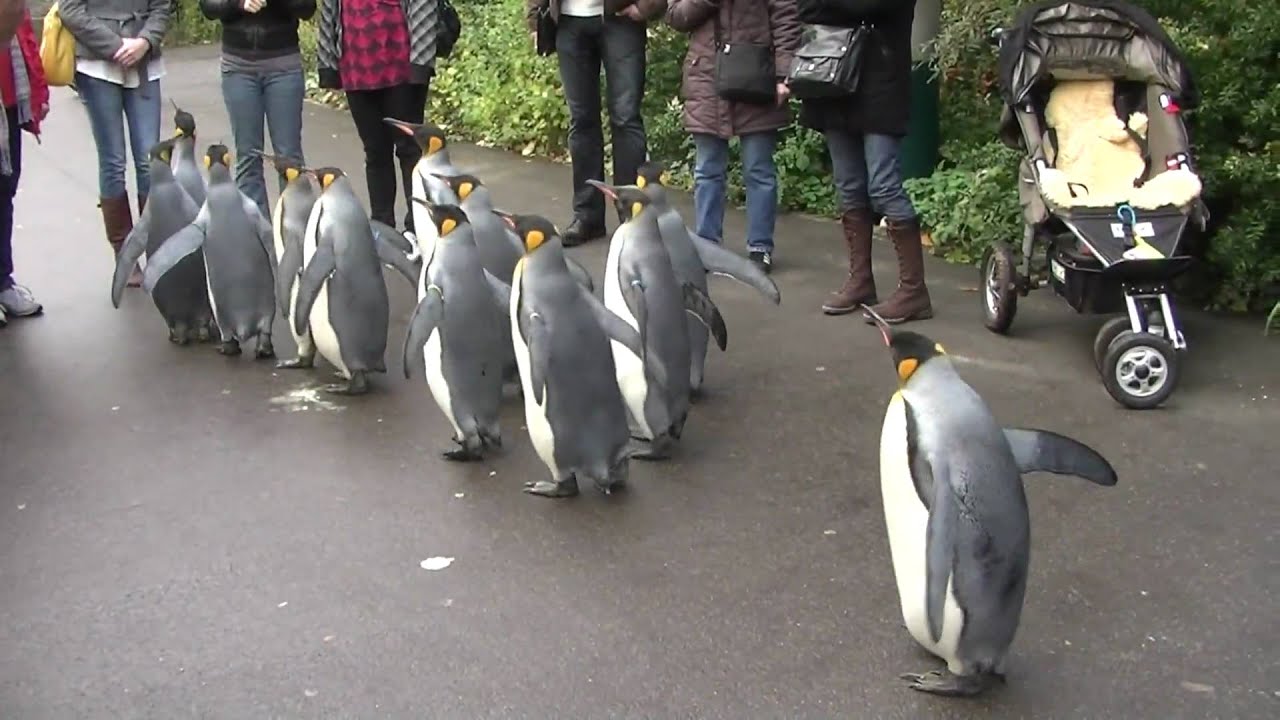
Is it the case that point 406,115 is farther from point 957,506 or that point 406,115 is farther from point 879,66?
point 957,506

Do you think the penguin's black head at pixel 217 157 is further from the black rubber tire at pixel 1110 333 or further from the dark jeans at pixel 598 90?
the black rubber tire at pixel 1110 333

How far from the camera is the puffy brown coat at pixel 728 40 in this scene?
652cm

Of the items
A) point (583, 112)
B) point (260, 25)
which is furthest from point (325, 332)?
point (583, 112)

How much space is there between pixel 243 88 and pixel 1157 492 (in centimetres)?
470

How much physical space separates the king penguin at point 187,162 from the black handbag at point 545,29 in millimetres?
2050

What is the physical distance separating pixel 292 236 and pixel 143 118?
1790 mm

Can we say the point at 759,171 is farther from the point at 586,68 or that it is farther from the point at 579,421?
the point at 579,421

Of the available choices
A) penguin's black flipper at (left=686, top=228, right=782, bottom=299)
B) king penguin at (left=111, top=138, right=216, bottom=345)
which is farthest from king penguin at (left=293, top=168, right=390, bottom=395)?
penguin's black flipper at (left=686, top=228, right=782, bottom=299)

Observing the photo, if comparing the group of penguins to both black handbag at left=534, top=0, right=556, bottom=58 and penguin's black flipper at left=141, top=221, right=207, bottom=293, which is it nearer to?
penguin's black flipper at left=141, top=221, right=207, bottom=293

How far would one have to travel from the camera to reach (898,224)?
595cm

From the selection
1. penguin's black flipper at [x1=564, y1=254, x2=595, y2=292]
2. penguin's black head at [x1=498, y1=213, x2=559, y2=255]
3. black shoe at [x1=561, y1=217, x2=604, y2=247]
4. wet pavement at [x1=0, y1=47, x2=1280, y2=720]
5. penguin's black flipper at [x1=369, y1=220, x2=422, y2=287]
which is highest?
penguin's black head at [x1=498, y1=213, x2=559, y2=255]

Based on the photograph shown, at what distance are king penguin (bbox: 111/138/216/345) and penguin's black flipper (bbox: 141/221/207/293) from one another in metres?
0.22

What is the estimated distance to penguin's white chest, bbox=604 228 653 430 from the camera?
466cm

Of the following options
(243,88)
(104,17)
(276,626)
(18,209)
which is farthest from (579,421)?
(18,209)
